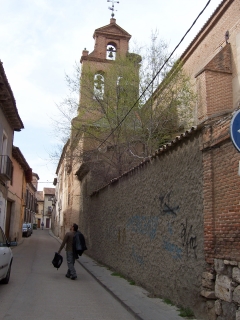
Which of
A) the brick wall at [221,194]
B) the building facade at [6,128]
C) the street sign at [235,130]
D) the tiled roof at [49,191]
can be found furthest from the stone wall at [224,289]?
the tiled roof at [49,191]

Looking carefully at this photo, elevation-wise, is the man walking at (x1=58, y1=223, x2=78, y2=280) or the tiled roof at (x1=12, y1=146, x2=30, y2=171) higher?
the tiled roof at (x1=12, y1=146, x2=30, y2=171)

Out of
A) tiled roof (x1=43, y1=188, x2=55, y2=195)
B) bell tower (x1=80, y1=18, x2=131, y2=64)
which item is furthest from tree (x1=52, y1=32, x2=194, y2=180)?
tiled roof (x1=43, y1=188, x2=55, y2=195)

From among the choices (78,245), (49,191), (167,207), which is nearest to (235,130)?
(167,207)

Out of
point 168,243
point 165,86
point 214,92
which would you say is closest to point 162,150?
point 168,243

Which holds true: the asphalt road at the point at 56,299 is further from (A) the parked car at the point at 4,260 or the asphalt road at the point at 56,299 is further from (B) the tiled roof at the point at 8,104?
(B) the tiled roof at the point at 8,104

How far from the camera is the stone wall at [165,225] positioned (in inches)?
254

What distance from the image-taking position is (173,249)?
23.9 feet

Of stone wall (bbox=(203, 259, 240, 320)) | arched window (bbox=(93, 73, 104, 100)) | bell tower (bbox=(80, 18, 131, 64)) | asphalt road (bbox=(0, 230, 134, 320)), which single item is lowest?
asphalt road (bbox=(0, 230, 134, 320))

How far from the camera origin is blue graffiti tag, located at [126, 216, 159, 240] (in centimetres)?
846

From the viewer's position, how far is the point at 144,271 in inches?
352

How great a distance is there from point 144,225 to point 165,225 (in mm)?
1502

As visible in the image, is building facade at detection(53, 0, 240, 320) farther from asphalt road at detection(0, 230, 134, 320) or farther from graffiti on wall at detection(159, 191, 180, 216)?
asphalt road at detection(0, 230, 134, 320)

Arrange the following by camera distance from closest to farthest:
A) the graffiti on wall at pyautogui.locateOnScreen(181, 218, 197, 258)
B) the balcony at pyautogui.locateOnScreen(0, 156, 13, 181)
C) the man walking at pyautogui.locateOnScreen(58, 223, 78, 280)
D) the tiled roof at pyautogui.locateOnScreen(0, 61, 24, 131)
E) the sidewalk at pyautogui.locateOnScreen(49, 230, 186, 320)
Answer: the sidewalk at pyautogui.locateOnScreen(49, 230, 186, 320) < the graffiti on wall at pyautogui.locateOnScreen(181, 218, 197, 258) < the man walking at pyautogui.locateOnScreen(58, 223, 78, 280) < the tiled roof at pyautogui.locateOnScreen(0, 61, 24, 131) < the balcony at pyautogui.locateOnScreen(0, 156, 13, 181)

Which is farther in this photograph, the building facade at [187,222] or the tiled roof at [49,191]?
the tiled roof at [49,191]
